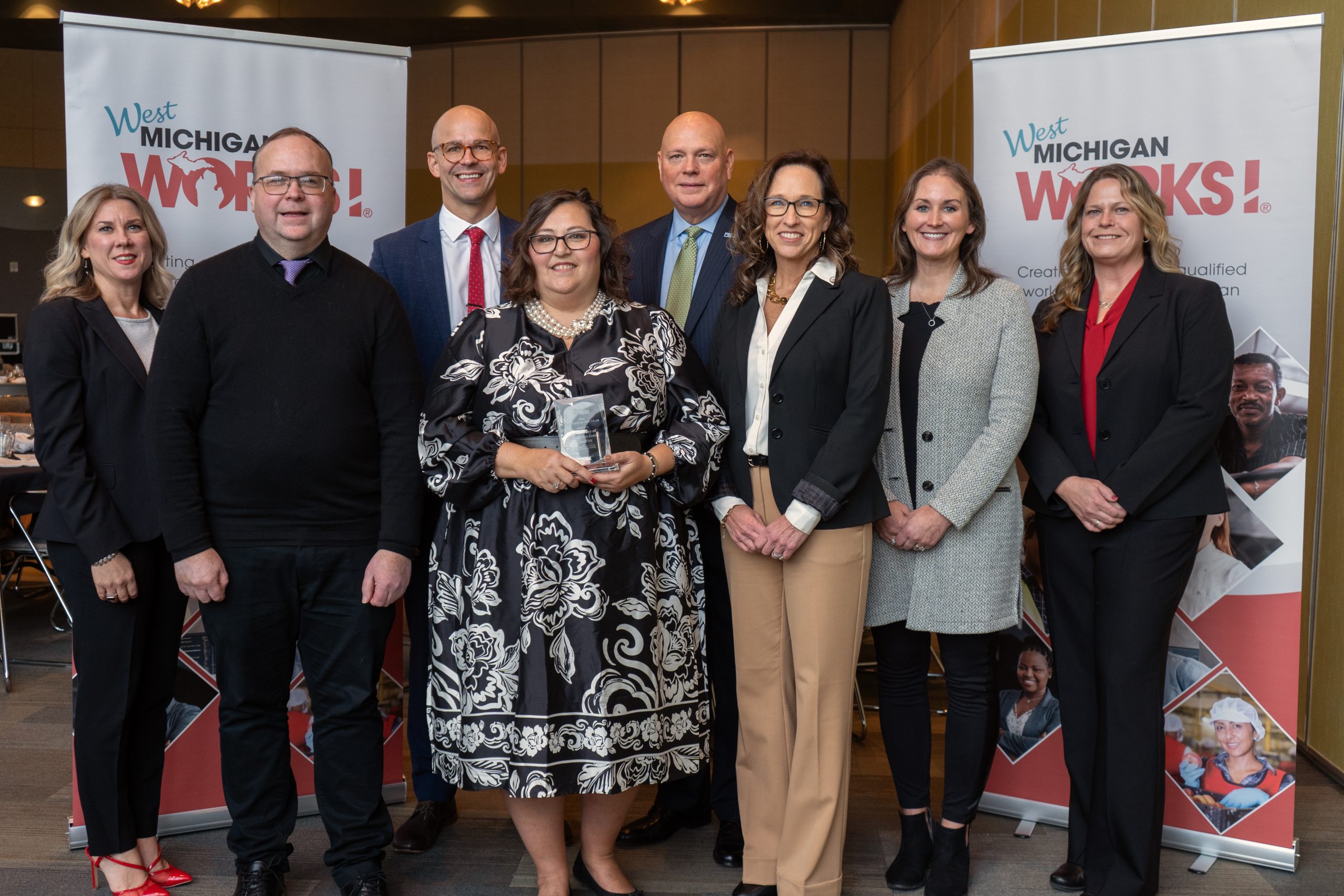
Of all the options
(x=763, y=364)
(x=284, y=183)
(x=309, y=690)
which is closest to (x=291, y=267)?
(x=284, y=183)

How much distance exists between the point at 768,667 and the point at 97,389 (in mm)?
1808

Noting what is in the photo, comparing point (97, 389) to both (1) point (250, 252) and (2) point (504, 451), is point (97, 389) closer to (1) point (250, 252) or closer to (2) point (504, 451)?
(1) point (250, 252)

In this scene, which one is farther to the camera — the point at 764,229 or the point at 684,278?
the point at 684,278

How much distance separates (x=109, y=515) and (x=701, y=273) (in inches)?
66.0

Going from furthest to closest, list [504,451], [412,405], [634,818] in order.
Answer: [634,818] < [412,405] < [504,451]

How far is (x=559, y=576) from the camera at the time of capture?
2.45m

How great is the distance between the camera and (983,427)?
8.84ft

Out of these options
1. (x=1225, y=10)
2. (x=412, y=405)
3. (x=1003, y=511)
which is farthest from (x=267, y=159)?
(x=1225, y=10)

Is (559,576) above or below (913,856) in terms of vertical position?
above

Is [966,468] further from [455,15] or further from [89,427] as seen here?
[455,15]

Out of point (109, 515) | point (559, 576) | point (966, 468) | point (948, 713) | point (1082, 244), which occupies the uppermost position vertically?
point (1082, 244)

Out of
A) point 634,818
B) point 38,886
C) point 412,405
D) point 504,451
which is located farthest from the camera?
point 634,818

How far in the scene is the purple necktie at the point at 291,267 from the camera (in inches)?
99.3

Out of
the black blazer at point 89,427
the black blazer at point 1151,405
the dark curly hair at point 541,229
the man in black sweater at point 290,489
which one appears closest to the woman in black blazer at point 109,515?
the black blazer at point 89,427
